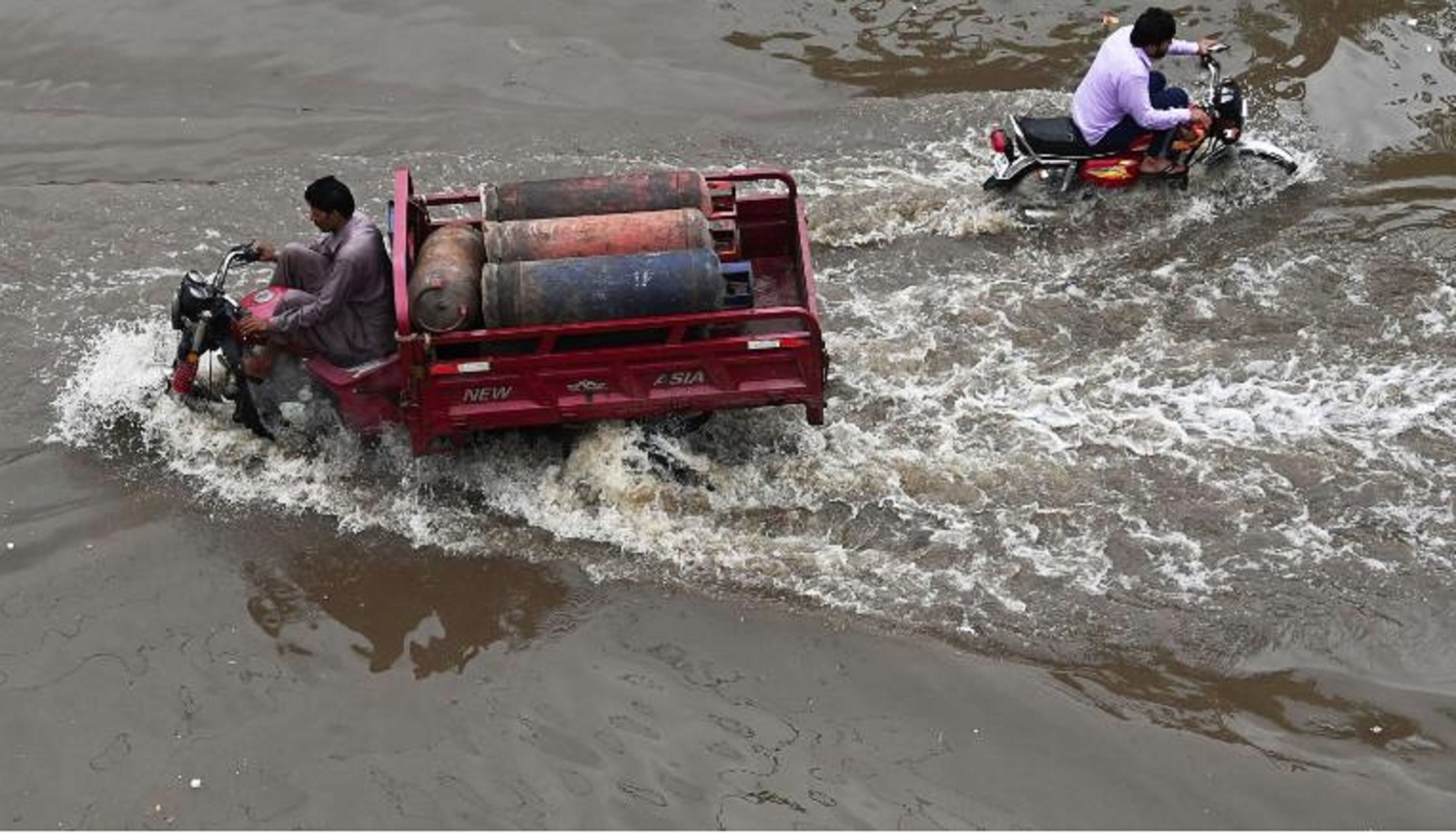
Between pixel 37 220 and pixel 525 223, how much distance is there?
5.09 metres

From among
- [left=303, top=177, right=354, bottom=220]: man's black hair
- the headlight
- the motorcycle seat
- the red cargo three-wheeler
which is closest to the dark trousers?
the motorcycle seat

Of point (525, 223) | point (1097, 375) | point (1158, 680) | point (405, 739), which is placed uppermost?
point (525, 223)

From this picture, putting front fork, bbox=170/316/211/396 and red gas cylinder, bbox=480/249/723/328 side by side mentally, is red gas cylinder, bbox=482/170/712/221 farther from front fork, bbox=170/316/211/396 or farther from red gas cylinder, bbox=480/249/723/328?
front fork, bbox=170/316/211/396

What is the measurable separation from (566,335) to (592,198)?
34.7 inches

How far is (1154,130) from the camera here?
29.3 feet

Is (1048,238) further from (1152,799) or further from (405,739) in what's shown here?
(405,739)

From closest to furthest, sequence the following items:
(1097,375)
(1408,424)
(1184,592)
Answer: (1184,592) → (1408,424) → (1097,375)

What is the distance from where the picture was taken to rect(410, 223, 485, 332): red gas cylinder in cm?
635

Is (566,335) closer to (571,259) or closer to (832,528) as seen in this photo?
(571,259)

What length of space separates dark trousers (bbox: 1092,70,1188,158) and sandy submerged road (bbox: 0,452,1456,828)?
451 cm

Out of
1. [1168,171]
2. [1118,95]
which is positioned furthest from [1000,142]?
[1168,171]

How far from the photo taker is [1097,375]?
25.6 ft

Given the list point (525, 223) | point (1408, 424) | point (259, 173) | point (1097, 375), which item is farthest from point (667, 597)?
point (259, 173)

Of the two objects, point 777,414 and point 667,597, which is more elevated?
point 777,414
